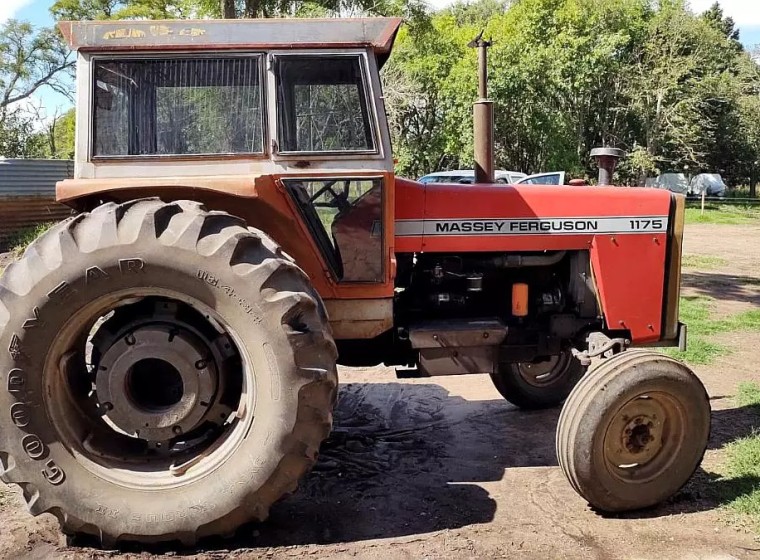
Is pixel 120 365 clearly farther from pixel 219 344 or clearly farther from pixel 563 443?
pixel 563 443

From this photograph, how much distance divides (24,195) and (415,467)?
37.5ft

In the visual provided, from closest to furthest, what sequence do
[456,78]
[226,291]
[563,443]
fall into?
1. [226,291]
2. [563,443]
3. [456,78]

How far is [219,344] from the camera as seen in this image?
11.5ft

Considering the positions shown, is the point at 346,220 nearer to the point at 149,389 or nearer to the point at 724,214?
the point at 149,389

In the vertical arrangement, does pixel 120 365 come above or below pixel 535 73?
below

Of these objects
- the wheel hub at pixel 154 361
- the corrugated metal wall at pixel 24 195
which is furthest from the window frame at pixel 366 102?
the corrugated metal wall at pixel 24 195

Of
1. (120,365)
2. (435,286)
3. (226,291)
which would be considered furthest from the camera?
(435,286)

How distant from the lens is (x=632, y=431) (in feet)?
12.1

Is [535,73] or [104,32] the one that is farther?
[535,73]

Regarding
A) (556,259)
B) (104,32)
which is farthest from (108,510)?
(556,259)

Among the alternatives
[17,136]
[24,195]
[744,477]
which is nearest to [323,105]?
[744,477]

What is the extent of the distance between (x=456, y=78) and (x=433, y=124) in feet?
5.85

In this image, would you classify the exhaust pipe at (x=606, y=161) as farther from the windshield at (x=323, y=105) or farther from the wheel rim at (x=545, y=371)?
the windshield at (x=323, y=105)

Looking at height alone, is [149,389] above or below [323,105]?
below
